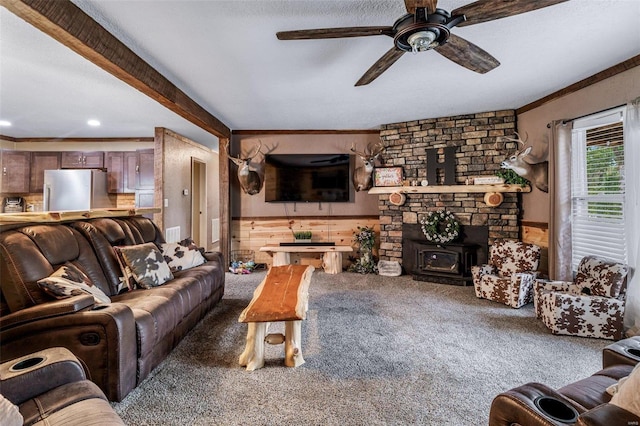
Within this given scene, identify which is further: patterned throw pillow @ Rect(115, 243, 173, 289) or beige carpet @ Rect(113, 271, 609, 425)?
patterned throw pillow @ Rect(115, 243, 173, 289)

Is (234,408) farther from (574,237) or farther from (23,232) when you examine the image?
(574,237)

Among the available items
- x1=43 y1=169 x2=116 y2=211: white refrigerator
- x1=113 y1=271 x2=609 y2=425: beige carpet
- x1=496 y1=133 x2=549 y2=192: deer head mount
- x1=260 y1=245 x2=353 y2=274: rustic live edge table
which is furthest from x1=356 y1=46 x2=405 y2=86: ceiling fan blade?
x1=43 y1=169 x2=116 y2=211: white refrigerator

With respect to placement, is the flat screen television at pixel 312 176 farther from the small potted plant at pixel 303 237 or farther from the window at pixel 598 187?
the window at pixel 598 187

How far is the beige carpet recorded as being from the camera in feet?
5.78

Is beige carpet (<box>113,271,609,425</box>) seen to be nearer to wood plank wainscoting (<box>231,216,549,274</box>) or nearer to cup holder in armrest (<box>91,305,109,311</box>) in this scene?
cup holder in armrest (<box>91,305,109,311</box>)

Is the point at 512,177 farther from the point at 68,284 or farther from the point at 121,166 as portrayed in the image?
the point at 121,166

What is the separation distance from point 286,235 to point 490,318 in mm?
3438

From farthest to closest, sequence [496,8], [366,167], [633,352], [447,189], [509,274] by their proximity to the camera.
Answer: [366,167]
[447,189]
[509,274]
[496,8]
[633,352]

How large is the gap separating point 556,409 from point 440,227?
12.2 feet

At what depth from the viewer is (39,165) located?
560 cm

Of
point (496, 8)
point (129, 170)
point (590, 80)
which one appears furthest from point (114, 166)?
point (590, 80)

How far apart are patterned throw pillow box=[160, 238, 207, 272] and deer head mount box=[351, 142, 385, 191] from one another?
9.74 feet

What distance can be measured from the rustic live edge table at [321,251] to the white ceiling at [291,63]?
6.91 ft

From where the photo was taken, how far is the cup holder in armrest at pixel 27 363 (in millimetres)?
1260
